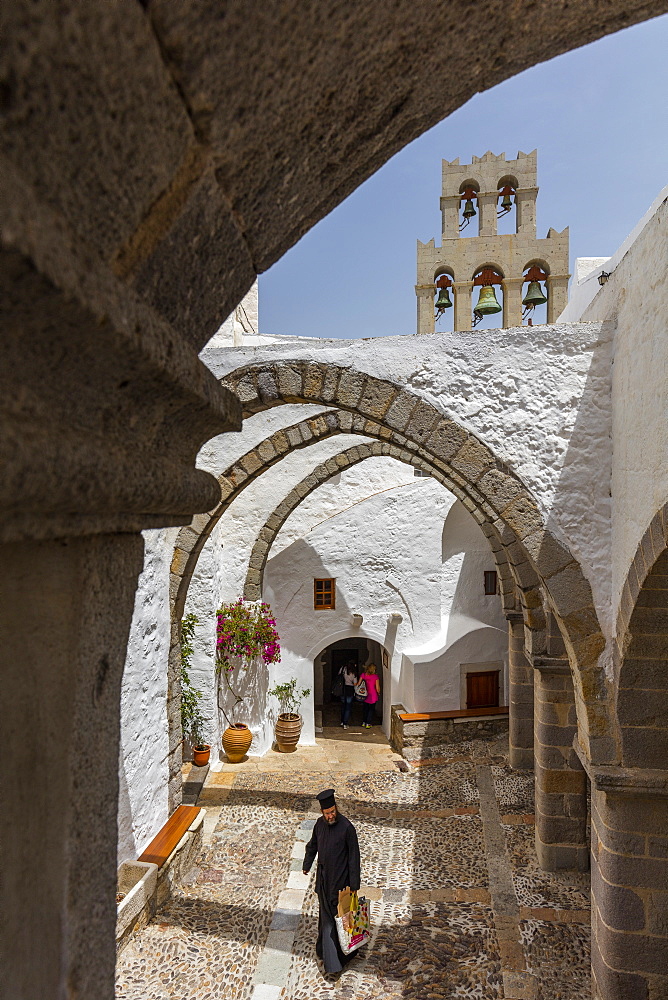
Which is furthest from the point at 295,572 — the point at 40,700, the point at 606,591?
the point at 40,700

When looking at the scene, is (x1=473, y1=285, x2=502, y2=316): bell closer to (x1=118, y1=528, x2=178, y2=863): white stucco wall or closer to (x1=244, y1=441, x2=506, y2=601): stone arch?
(x1=244, y1=441, x2=506, y2=601): stone arch

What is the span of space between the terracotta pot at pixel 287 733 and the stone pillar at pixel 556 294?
23.4ft

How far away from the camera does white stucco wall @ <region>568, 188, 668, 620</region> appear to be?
10.3 ft

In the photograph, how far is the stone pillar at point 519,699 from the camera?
7992 mm

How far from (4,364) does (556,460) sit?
13.1ft

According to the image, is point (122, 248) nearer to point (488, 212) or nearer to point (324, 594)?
point (324, 594)

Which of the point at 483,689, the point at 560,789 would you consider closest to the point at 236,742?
the point at 483,689

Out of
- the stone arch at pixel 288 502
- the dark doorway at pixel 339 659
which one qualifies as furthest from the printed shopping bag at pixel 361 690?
the dark doorway at pixel 339 659

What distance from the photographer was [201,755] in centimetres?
811

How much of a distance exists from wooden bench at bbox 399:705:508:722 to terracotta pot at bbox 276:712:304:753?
1598 mm

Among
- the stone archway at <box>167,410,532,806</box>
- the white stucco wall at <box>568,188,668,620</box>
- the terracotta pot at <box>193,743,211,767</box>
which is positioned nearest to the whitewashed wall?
the terracotta pot at <box>193,743,211,767</box>

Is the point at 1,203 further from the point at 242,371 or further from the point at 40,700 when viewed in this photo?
the point at 242,371

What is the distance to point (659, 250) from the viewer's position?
3.17m

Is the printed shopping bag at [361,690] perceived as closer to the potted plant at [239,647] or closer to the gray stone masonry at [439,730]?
the gray stone masonry at [439,730]
